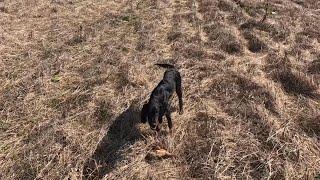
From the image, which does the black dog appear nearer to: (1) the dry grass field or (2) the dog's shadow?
(1) the dry grass field

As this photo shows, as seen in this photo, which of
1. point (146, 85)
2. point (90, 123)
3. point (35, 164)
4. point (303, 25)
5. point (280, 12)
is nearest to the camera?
point (35, 164)

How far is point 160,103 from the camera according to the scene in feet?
19.3

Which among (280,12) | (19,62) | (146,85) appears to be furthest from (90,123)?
(280,12)

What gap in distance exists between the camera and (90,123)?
6469 millimetres

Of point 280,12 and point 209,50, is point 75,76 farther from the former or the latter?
point 280,12

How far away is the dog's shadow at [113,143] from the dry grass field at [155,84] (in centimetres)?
2

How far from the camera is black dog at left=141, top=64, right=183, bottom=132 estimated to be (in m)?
5.73

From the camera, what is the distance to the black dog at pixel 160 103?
5.73 meters

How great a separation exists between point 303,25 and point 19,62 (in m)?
6.39

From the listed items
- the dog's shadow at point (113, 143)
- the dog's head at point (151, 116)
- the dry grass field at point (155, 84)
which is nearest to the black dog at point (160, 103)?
the dog's head at point (151, 116)

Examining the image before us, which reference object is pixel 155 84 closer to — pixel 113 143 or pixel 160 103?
pixel 160 103

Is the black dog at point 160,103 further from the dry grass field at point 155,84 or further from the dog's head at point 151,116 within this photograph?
the dry grass field at point 155,84

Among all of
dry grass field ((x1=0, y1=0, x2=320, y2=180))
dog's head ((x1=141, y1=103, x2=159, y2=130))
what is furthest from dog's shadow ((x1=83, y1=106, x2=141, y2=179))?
dog's head ((x1=141, y1=103, x2=159, y2=130))

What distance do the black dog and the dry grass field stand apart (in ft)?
1.01
